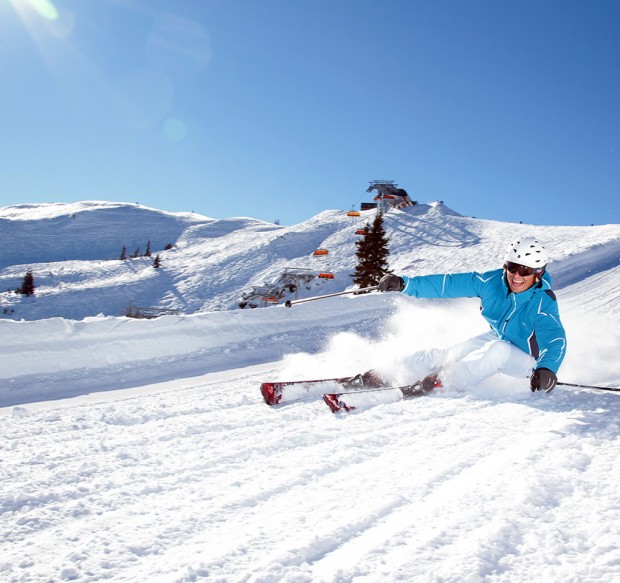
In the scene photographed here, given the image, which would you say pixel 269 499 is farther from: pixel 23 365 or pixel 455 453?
pixel 23 365

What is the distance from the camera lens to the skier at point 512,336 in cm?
423

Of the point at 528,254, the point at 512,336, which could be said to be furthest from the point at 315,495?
the point at 528,254

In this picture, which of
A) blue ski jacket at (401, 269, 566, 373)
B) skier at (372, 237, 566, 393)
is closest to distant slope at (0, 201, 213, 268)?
blue ski jacket at (401, 269, 566, 373)

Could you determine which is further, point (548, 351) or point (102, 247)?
point (102, 247)

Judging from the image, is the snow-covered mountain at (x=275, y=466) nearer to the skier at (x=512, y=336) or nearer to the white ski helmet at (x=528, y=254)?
the skier at (x=512, y=336)

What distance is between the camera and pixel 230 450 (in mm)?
2994

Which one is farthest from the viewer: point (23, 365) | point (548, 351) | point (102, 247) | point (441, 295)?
point (102, 247)

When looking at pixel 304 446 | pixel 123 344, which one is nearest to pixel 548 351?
pixel 304 446

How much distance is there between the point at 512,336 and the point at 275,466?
9.57ft

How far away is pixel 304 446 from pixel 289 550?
3.92 feet

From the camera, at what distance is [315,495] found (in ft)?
7.72

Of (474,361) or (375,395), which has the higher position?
(474,361)

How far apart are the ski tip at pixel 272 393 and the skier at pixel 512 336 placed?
819 mm

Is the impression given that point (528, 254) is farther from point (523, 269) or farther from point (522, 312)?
point (522, 312)
